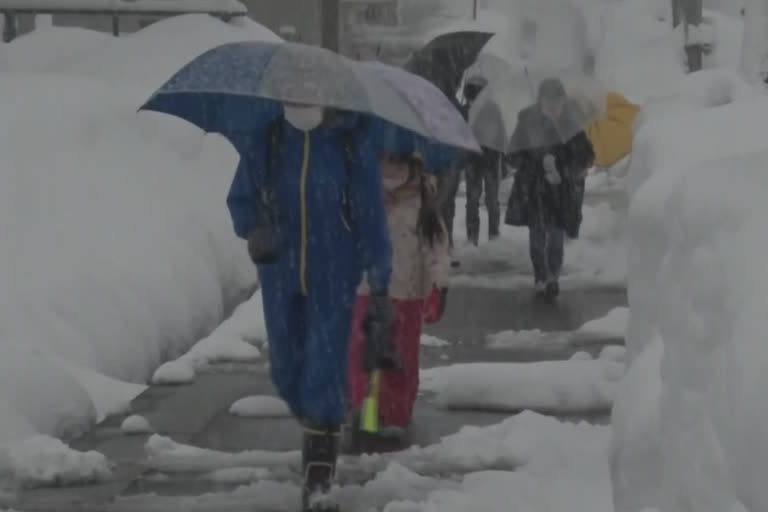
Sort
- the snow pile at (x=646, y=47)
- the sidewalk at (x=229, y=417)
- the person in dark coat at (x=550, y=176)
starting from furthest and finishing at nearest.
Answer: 1. the snow pile at (x=646, y=47)
2. the person in dark coat at (x=550, y=176)
3. the sidewalk at (x=229, y=417)

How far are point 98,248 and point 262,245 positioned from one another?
15.6 feet

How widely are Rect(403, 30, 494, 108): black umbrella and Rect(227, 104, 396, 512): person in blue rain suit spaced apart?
7.92 metres

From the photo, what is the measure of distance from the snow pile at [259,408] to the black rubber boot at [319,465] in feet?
7.44

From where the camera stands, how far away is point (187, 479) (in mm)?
7496

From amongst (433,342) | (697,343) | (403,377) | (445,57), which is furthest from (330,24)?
(697,343)

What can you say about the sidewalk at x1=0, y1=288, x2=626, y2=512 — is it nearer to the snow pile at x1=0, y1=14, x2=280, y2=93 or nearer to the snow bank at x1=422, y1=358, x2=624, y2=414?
the snow bank at x1=422, y1=358, x2=624, y2=414

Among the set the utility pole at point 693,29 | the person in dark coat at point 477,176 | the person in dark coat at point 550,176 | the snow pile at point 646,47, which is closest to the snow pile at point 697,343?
the person in dark coat at point 550,176

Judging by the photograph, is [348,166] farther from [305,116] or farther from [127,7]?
[127,7]

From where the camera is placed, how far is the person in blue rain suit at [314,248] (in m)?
6.61

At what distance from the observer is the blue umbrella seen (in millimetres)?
6617

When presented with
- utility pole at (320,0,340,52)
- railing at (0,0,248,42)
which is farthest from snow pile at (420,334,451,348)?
railing at (0,0,248,42)

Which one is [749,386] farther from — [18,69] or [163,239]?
[18,69]

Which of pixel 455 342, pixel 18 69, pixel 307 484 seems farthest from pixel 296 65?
pixel 18 69

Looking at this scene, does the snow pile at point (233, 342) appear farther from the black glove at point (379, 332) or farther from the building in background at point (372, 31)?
the building in background at point (372, 31)
